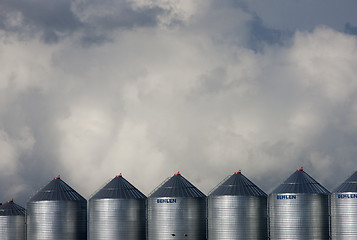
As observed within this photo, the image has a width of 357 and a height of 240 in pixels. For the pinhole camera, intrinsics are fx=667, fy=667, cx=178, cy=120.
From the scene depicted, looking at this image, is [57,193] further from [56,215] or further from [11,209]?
[11,209]

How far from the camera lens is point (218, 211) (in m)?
126

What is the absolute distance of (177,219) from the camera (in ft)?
420

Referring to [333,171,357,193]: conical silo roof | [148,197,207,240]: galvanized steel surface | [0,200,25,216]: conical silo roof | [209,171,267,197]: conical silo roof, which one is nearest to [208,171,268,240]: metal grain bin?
[209,171,267,197]: conical silo roof

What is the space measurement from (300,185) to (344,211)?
33.3 feet

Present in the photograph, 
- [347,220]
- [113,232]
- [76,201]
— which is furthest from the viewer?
[76,201]

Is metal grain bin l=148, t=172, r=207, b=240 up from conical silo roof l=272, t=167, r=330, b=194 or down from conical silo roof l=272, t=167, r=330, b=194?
down

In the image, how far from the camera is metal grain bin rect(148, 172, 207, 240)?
128 metres

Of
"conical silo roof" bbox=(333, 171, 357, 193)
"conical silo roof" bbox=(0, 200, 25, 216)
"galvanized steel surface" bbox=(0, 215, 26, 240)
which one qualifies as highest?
"conical silo roof" bbox=(333, 171, 357, 193)

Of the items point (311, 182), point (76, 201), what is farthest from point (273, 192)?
point (76, 201)

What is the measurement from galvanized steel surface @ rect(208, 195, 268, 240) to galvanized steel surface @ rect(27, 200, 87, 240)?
31.3 meters

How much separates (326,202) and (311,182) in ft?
16.0

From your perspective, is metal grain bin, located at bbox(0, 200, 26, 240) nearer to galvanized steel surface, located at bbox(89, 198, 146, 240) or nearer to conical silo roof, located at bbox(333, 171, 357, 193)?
galvanized steel surface, located at bbox(89, 198, 146, 240)

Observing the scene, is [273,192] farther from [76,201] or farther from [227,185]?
[76,201]

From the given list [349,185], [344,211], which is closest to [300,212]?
[344,211]
